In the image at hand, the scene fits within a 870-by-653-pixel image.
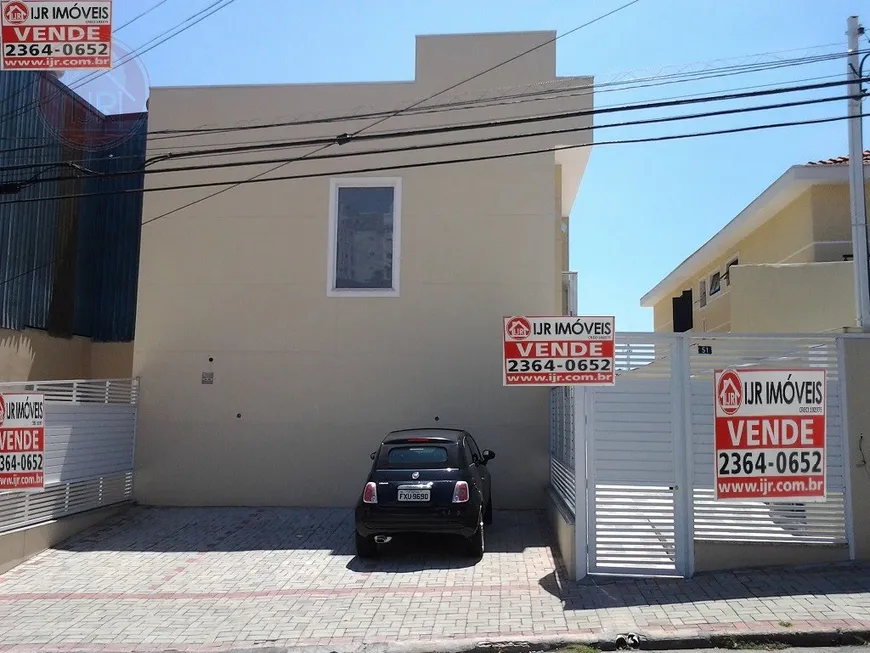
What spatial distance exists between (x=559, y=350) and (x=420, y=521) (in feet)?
8.94

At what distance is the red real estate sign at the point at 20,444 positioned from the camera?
9.56 m

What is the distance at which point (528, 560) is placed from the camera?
991cm

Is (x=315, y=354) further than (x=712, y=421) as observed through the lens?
Yes

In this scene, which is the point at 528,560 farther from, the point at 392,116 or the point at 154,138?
the point at 154,138

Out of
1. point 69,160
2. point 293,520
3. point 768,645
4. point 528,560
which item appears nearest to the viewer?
point 768,645

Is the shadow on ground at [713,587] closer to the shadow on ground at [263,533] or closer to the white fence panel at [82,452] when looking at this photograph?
the shadow on ground at [263,533]

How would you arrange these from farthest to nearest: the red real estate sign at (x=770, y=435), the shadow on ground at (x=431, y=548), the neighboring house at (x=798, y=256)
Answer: the neighboring house at (x=798, y=256) < the red real estate sign at (x=770, y=435) < the shadow on ground at (x=431, y=548)

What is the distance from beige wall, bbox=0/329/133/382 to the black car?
8.38m

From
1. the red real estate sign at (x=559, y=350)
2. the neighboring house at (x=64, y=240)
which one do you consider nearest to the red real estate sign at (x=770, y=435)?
the red real estate sign at (x=559, y=350)

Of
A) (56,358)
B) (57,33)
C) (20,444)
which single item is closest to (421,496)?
(20,444)

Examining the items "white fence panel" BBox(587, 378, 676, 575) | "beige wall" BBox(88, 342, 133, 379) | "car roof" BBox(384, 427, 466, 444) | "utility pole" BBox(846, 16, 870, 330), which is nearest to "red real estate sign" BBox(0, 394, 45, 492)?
"car roof" BBox(384, 427, 466, 444)

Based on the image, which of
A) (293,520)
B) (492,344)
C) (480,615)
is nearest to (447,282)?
(492,344)

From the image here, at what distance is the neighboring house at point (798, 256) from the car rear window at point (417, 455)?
578cm

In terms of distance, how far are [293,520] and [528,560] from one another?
171 inches
